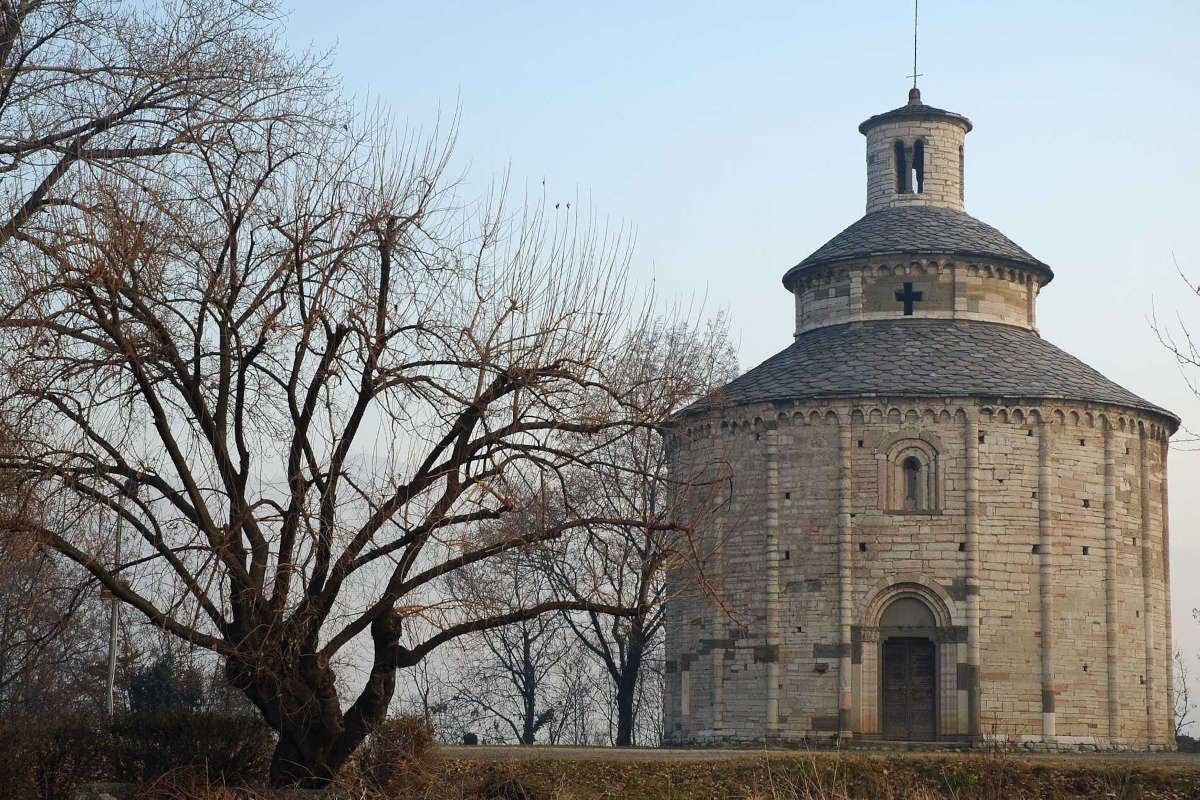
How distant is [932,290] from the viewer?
3559 centimetres

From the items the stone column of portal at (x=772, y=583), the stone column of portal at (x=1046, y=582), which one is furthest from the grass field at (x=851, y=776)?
the stone column of portal at (x=772, y=583)

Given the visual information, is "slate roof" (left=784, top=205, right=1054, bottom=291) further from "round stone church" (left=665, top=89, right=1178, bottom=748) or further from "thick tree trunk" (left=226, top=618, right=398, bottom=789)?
"thick tree trunk" (left=226, top=618, right=398, bottom=789)

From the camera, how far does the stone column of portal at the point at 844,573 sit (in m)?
31.3

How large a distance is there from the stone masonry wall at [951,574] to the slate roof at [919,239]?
4.74 metres

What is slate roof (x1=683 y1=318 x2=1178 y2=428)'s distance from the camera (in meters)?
32.6

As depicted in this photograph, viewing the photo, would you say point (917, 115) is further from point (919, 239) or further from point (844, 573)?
point (844, 573)

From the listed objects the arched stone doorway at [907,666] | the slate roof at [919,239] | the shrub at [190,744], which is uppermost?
the slate roof at [919,239]

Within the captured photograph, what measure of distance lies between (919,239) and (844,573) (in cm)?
865

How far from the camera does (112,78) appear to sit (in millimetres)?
16250

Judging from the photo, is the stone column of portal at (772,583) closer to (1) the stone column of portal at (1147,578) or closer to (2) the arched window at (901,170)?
(1) the stone column of portal at (1147,578)

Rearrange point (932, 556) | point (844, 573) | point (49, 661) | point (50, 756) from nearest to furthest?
point (50, 756) → point (932, 556) → point (844, 573) → point (49, 661)

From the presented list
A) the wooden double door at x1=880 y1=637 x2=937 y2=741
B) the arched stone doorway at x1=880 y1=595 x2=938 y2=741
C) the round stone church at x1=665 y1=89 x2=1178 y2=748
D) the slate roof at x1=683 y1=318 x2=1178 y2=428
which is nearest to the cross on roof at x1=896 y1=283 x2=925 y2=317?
the slate roof at x1=683 y1=318 x2=1178 y2=428

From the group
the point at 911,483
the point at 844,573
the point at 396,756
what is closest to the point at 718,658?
the point at 844,573

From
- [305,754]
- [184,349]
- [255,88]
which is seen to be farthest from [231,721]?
[255,88]
